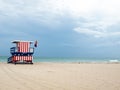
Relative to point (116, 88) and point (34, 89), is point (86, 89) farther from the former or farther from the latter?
point (34, 89)

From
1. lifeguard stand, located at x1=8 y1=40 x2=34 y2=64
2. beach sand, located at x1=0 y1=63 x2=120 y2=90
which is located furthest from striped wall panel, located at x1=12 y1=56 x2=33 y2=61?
beach sand, located at x1=0 y1=63 x2=120 y2=90

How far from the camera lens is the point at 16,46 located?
23031mm

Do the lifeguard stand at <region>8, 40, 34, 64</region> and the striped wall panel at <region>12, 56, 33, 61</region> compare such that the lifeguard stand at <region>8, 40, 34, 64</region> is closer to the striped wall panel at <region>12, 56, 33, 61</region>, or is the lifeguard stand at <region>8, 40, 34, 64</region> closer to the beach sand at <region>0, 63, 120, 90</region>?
the striped wall panel at <region>12, 56, 33, 61</region>

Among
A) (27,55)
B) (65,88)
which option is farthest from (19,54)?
(65,88)

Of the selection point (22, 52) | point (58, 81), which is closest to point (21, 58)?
point (22, 52)

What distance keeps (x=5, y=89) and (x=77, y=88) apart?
7.55 feet

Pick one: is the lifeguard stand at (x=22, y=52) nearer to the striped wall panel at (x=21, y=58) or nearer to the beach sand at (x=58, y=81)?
the striped wall panel at (x=21, y=58)

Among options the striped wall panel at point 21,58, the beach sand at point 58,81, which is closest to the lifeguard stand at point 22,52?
the striped wall panel at point 21,58

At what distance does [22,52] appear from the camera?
22.4 metres

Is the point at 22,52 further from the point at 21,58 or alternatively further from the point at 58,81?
the point at 58,81

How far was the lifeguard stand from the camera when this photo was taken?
22.2m

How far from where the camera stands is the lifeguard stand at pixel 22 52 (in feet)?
73.0

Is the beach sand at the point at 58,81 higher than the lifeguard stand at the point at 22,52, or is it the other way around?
the lifeguard stand at the point at 22,52

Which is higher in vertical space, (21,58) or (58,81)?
(21,58)
